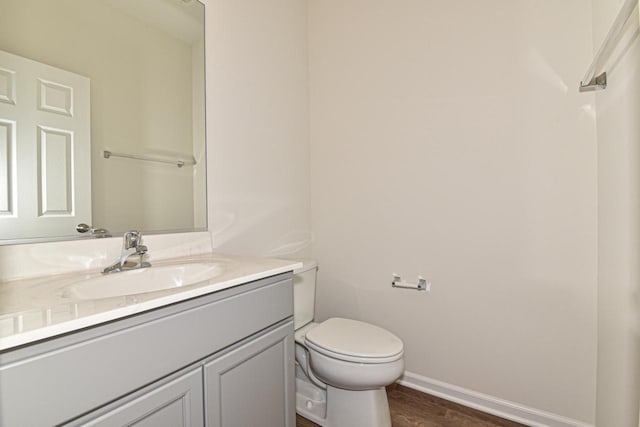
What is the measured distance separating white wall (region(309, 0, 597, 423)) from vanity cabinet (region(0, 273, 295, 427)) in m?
0.91

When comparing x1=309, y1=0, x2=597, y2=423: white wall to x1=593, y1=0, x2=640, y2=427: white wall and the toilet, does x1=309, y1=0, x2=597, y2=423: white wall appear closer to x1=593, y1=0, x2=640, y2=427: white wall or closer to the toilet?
x1=593, y1=0, x2=640, y2=427: white wall

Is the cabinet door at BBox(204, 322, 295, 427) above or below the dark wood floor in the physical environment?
above

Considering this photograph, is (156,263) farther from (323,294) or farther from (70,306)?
(323,294)

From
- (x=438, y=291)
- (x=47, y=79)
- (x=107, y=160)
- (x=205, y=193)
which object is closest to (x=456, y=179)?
(x=438, y=291)

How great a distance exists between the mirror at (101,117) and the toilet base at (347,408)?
1026 mm

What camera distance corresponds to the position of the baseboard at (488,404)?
1408mm

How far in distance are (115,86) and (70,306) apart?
895mm

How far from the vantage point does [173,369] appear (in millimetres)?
739

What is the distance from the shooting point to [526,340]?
1.47m

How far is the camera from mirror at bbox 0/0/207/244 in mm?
913

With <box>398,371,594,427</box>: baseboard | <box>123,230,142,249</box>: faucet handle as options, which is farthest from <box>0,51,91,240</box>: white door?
<box>398,371,594,427</box>: baseboard

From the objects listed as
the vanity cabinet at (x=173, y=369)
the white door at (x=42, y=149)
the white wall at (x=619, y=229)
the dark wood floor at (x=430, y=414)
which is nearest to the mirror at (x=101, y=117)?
the white door at (x=42, y=149)

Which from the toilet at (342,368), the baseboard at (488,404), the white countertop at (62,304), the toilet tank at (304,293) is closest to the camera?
the white countertop at (62,304)

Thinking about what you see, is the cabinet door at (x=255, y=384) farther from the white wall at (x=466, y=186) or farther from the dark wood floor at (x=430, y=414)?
the white wall at (x=466, y=186)
